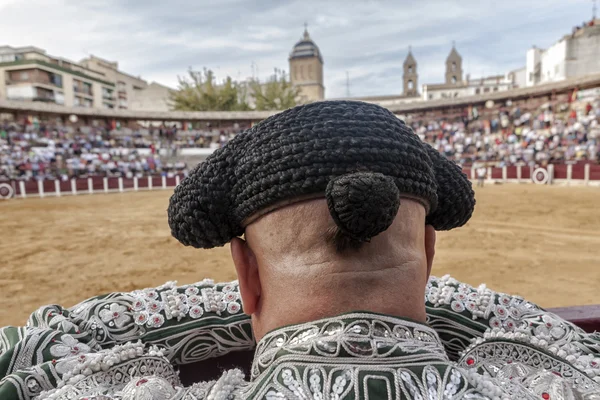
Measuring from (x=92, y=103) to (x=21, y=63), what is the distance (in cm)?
603

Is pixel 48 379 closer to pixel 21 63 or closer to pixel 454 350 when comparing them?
pixel 454 350

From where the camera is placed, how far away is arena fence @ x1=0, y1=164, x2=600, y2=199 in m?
12.0

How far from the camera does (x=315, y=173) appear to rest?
21.0 inches

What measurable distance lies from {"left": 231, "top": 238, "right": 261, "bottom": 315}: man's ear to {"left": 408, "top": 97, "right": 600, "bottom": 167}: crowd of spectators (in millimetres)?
14486

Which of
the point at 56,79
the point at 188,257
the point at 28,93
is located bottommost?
the point at 188,257

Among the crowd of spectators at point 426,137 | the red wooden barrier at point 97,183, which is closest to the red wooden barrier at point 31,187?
the crowd of spectators at point 426,137

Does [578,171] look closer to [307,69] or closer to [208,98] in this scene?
[208,98]

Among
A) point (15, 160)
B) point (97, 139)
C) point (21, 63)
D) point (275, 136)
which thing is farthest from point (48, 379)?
point (21, 63)

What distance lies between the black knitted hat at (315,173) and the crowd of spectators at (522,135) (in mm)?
14393

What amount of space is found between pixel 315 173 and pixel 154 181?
53.7ft

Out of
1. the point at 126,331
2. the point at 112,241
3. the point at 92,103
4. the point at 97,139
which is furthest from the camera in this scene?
the point at 92,103

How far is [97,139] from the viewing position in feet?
58.7

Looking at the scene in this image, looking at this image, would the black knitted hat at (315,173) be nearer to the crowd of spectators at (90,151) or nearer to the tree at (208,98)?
the crowd of spectators at (90,151)

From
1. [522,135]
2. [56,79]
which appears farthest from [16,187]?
[56,79]
